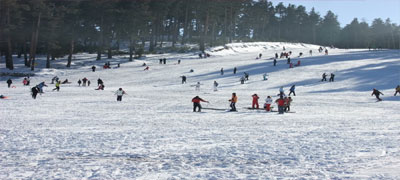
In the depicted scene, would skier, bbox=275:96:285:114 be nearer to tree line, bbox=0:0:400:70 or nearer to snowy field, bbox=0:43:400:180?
snowy field, bbox=0:43:400:180

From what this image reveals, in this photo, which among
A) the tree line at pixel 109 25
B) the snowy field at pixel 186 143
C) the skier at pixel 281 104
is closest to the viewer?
the snowy field at pixel 186 143

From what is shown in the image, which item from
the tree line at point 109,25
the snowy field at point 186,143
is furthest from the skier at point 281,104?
the tree line at point 109,25

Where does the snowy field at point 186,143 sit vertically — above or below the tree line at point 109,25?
below

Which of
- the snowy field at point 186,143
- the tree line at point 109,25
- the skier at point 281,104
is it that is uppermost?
the tree line at point 109,25

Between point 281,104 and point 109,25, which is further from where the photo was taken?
point 109,25

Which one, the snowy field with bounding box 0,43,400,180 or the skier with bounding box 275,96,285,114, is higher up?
Answer: the skier with bounding box 275,96,285,114

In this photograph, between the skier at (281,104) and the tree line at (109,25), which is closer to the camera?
the skier at (281,104)

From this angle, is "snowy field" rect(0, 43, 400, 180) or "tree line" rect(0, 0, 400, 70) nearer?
"snowy field" rect(0, 43, 400, 180)

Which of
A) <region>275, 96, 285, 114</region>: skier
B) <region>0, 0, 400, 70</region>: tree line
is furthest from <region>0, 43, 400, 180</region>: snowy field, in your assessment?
<region>0, 0, 400, 70</region>: tree line

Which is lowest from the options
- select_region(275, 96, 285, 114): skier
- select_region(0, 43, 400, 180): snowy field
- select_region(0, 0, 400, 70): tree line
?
select_region(0, 43, 400, 180): snowy field

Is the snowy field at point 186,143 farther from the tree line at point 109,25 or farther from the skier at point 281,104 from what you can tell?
the tree line at point 109,25

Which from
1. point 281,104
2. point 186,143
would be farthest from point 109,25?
point 186,143

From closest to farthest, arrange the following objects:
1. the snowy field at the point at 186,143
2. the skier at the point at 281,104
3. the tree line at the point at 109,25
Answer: the snowy field at the point at 186,143, the skier at the point at 281,104, the tree line at the point at 109,25

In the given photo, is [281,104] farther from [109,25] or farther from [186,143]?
[109,25]
